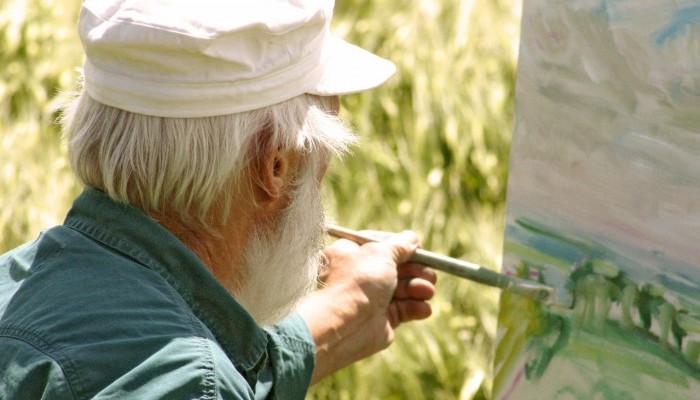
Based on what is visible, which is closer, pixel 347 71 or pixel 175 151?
pixel 175 151

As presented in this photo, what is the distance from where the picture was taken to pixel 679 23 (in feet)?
4.89

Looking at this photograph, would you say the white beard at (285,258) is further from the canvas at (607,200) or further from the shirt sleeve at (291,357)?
the canvas at (607,200)

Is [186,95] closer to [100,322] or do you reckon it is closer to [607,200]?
[100,322]

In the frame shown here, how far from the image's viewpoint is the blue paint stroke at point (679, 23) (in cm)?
147

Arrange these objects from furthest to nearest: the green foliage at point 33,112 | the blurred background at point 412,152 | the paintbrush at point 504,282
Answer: the green foliage at point 33,112, the blurred background at point 412,152, the paintbrush at point 504,282

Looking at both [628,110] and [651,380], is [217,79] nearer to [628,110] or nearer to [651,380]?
[628,110]

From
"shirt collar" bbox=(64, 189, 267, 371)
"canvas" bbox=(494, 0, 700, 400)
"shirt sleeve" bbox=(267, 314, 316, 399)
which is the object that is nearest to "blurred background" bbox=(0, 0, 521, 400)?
"shirt sleeve" bbox=(267, 314, 316, 399)

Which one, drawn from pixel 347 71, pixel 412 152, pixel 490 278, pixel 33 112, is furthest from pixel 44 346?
pixel 33 112

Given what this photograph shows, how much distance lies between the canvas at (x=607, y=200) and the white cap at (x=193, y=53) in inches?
18.9

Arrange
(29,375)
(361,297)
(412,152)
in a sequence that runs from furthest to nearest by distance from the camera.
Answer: (412,152), (361,297), (29,375)

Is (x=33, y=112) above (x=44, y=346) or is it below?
below

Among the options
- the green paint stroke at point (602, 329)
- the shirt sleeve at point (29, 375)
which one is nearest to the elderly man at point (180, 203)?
the shirt sleeve at point (29, 375)

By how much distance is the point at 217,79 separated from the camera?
1.39 m

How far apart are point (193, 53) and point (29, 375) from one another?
48cm
